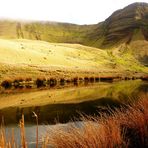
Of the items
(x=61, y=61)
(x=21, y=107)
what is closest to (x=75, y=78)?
(x=61, y=61)

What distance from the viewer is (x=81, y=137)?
8391 mm

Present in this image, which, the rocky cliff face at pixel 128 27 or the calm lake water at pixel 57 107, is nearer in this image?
the calm lake water at pixel 57 107

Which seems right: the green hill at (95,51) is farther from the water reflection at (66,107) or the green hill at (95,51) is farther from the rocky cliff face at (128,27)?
the water reflection at (66,107)

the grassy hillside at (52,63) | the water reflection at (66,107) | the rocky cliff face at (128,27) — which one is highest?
the rocky cliff face at (128,27)

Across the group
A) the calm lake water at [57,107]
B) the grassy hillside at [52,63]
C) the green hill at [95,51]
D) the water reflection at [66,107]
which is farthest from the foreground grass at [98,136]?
the green hill at [95,51]

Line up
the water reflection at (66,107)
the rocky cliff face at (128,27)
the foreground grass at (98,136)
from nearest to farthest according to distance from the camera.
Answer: the foreground grass at (98,136)
the water reflection at (66,107)
the rocky cliff face at (128,27)

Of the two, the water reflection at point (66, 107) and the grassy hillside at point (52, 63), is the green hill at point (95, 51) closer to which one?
the grassy hillside at point (52, 63)

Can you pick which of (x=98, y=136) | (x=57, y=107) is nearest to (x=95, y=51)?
(x=57, y=107)

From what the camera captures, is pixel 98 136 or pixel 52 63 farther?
pixel 52 63

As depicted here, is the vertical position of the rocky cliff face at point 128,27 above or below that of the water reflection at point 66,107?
above

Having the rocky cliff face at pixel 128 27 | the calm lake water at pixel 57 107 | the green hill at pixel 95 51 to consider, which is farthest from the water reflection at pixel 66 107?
the rocky cliff face at pixel 128 27

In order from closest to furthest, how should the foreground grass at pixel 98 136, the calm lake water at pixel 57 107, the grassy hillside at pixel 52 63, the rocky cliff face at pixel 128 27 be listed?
the foreground grass at pixel 98 136 → the calm lake water at pixel 57 107 → the grassy hillside at pixel 52 63 → the rocky cliff face at pixel 128 27

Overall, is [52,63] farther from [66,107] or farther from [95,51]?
[66,107]

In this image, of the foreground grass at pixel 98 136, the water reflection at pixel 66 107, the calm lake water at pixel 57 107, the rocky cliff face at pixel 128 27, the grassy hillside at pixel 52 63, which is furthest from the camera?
the rocky cliff face at pixel 128 27
